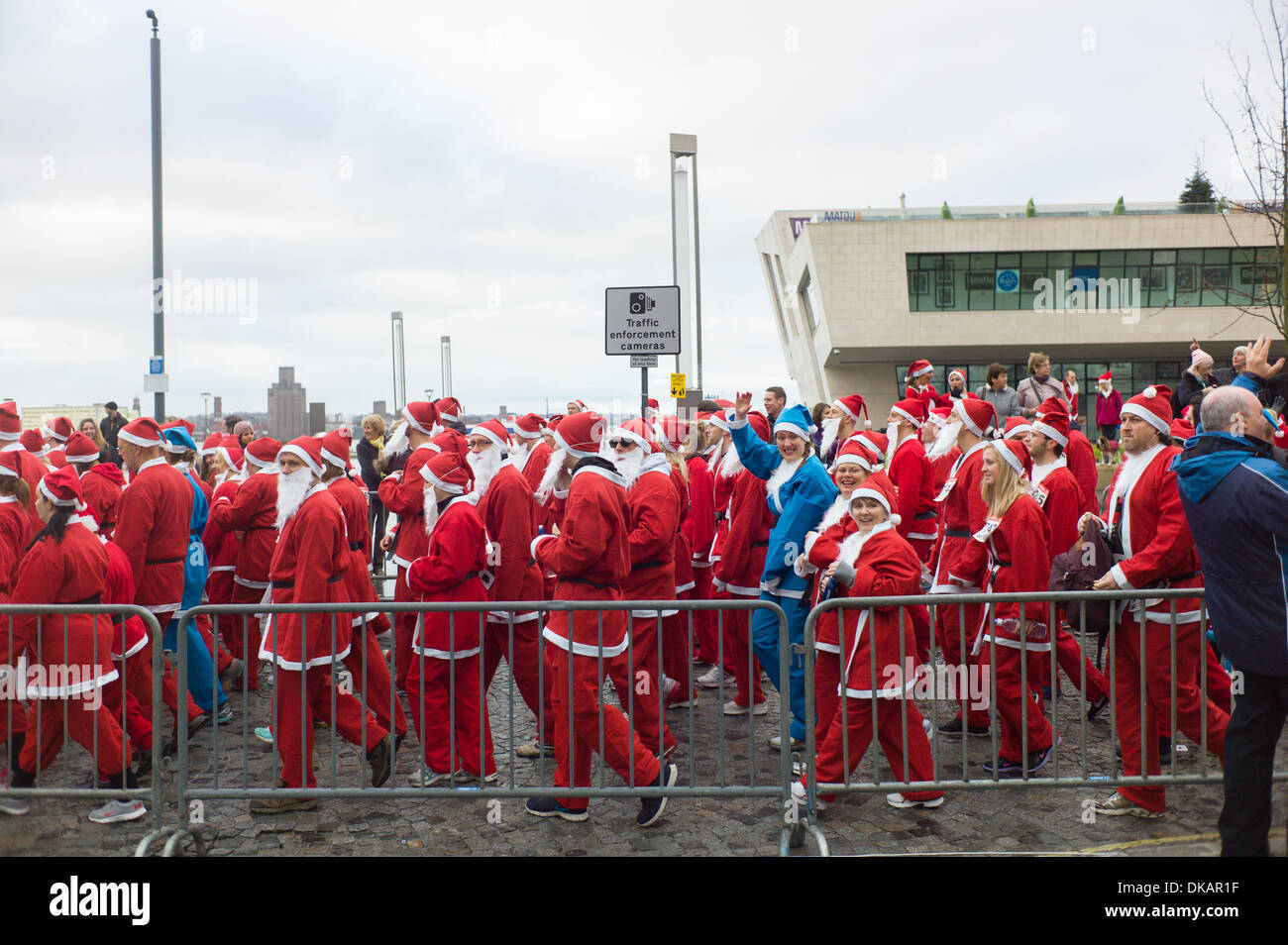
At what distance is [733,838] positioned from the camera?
5.12 metres

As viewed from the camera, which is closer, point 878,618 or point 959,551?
point 878,618

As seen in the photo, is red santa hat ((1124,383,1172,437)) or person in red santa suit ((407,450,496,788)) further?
person in red santa suit ((407,450,496,788))

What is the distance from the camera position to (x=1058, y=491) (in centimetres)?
625

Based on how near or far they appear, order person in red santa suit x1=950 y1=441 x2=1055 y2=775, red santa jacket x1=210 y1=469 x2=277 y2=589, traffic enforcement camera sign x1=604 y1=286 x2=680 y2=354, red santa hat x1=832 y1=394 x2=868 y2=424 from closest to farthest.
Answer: person in red santa suit x1=950 y1=441 x2=1055 y2=775, red santa jacket x1=210 y1=469 x2=277 y2=589, traffic enforcement camera sign x1=604 y1=286 x2=680 y2=354, red santa hat x1=832 y1=394 x2=868 y2=424

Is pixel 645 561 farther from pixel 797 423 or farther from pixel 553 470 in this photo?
pixel 797 423

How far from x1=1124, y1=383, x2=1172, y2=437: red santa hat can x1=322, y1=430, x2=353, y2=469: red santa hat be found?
485cm

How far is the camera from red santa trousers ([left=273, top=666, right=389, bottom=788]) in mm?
5504

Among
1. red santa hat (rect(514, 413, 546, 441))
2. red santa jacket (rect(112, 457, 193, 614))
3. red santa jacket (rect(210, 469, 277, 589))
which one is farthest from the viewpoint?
red santa hat (rect(514, 413, 546, 441))

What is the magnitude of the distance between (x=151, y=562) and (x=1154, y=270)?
47155mm

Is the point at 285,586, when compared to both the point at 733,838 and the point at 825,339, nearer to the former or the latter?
the point at 733,838

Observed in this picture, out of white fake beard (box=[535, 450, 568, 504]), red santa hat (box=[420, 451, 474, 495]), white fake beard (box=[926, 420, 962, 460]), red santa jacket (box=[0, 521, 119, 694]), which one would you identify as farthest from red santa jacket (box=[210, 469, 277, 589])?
white fake beard (box=[926, 420, 962, 460])

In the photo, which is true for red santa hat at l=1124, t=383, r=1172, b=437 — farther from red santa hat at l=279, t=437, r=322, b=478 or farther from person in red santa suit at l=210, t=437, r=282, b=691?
person in red santa suit at l=210, t=437, r=282, b=691

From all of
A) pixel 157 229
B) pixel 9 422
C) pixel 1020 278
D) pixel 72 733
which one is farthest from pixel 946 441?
pixel 1020 278

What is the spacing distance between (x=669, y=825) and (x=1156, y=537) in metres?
2.87
